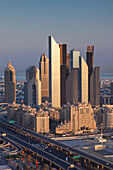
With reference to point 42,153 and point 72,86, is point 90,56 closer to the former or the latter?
point 72,86

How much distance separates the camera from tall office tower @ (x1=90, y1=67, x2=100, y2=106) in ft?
235

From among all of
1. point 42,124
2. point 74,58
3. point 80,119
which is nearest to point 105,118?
point 80,119

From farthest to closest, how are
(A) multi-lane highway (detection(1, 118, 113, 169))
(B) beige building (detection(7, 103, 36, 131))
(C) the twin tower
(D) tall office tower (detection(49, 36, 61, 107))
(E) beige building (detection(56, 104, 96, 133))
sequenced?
1. (C) the twin tower
2. (D) tall office tower (detection(49, 36, 61, 107))
3. (B) beige building (detection(7, 103, 36, 131))
4. (E) beige building (detection(56, 104, 96, 133))
5. (A) multi-lane highway (detection(1, 118, 113, 169))

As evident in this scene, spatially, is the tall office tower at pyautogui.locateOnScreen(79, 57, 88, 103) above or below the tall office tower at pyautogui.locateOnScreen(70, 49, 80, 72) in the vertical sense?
below

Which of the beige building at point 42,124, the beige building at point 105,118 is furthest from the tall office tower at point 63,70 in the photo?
the beige building at point 42,124

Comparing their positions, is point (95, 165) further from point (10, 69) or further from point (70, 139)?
point (10, 69)

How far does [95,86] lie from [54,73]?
7930mm

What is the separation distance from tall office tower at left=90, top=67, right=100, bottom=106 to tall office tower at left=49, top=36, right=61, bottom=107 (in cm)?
613

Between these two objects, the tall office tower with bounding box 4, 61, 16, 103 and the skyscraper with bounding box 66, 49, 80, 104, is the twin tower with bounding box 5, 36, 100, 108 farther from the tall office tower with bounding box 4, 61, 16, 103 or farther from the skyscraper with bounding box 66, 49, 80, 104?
the tall office tower with bounding box 4, 61, 16, 103

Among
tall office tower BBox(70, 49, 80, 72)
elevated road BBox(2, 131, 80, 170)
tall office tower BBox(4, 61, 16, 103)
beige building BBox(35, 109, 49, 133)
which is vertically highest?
tall office tower BBox(70, 49, 80, 72)

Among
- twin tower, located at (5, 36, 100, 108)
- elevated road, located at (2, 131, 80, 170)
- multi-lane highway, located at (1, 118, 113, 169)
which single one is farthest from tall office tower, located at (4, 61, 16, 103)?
elevated road, located at (2, 131, 80, 170)

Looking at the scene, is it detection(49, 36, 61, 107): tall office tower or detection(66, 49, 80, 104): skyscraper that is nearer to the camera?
detection(66, 49, 80, 104): skyscraper

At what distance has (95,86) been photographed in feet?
237

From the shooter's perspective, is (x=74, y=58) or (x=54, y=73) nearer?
(x=54, y=73)
